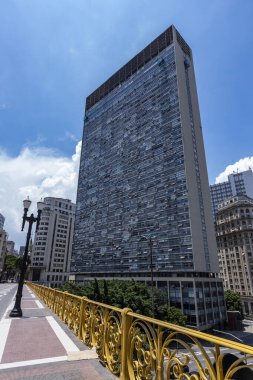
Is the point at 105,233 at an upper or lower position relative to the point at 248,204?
lower

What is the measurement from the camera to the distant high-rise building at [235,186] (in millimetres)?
135125

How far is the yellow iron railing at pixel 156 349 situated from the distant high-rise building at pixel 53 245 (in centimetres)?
10524

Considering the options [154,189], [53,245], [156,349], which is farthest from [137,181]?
[156,349]

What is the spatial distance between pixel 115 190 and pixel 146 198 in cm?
1446

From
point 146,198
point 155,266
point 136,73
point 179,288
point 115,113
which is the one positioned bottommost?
point 179,288

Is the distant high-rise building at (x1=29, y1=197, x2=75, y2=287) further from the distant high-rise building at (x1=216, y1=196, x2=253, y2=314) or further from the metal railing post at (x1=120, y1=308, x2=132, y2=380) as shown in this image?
the metal railing post at (x1=120, y1=308, x2=132, y2=380)

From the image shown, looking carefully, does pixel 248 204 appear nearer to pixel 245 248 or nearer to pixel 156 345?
pixel 245 248

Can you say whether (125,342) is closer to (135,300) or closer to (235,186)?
(135,300)

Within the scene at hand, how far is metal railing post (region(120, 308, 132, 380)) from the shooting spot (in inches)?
141

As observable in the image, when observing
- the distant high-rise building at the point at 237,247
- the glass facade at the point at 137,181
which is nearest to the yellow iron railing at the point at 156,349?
the glass facade at the point at 137,181

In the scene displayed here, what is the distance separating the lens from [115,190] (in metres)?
74.3

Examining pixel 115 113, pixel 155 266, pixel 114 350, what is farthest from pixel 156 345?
pixel 115 113

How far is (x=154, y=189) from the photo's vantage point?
61844mm

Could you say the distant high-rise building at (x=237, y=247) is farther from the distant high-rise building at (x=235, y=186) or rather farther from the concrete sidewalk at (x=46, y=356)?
the concrete sidewalk at (x=46, y=356)
